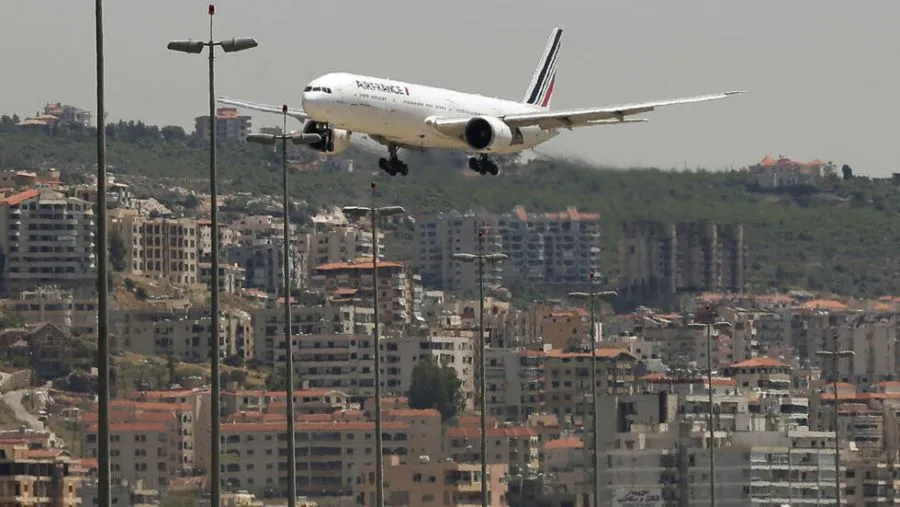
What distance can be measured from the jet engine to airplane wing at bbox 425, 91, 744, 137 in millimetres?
2667

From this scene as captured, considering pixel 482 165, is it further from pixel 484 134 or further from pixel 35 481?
pixel 35 481

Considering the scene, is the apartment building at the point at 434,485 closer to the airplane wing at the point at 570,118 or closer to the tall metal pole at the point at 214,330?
the airplane wing at the point at 570,118

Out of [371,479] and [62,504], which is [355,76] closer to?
[62,504]

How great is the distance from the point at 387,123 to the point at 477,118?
502 cm

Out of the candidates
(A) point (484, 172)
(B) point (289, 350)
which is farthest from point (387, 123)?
(B) point (289, 350)

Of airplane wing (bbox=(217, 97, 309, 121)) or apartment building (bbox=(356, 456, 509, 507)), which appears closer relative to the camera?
airplane wing (bbox=(217, 97, 309, 121))

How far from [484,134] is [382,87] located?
5.24 m

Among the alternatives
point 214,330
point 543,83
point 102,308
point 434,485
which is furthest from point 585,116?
point 434,485

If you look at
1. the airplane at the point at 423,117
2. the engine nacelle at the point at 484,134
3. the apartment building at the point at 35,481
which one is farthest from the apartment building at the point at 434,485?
the engine nacelle at the point at 484,134

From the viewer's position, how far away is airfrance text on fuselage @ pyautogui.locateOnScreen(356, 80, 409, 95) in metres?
75.1

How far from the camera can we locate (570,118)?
269ft

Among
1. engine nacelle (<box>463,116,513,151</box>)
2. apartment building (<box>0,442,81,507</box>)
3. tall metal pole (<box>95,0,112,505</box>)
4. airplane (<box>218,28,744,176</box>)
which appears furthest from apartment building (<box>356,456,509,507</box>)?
tall metal pole (<box>95,0,112,505</box>)

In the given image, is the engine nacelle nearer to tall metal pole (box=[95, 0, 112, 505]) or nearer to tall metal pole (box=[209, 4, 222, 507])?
tall metal pole (box=[209, 4, 222, 507])

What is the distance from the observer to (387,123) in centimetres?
7581
